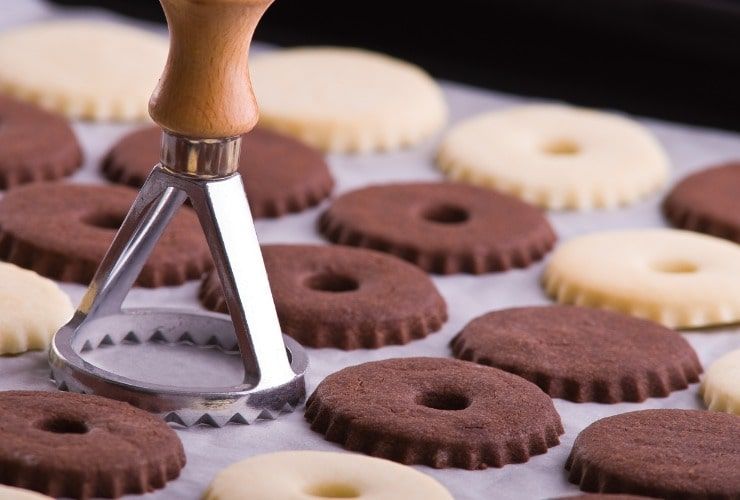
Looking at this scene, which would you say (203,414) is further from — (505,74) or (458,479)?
(505,74)

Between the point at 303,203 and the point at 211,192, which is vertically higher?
the point at 211,192

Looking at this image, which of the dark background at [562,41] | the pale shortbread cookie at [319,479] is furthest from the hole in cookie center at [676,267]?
the dark background at [562,41]

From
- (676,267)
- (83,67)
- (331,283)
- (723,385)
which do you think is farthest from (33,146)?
(723,385)

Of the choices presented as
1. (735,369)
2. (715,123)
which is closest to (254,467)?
(735,369)

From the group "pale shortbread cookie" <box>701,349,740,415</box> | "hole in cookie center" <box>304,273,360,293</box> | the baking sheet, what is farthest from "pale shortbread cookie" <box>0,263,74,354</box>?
"pale shortbread cookie" <box>701,349,740,415</box>

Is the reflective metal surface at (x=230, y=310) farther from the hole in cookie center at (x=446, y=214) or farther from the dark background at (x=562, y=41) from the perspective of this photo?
the dark background at (x=562, y=41)

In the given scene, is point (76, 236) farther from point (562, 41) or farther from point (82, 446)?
point (562, 41)

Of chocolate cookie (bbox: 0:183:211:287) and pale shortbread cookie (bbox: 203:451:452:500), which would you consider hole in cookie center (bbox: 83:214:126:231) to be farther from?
pale shortbread cookie (bbox: 203:451:452:500)
